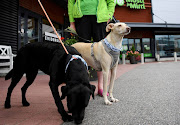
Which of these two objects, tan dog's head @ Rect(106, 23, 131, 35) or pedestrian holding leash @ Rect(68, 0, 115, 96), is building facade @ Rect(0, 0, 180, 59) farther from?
tan dog's head @ Rect(106, 23, 131, 35)

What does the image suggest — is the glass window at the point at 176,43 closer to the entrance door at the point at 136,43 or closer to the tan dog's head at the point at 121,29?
the entrance door at the point at 136,43

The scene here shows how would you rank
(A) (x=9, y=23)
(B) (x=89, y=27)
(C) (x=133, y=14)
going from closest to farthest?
(B) (x=89, y=27)
(A) (x=9, y=23)
(C) (x=133, y=14)

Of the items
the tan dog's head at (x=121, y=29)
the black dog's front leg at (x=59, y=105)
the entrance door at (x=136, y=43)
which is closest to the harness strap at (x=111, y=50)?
the tan dog's head at (x=121, y=29)

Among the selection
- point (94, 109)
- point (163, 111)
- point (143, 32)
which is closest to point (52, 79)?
point (94, 109)

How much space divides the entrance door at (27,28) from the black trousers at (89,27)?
544 cm

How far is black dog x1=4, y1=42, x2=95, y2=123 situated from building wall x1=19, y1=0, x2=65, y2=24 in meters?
6.34

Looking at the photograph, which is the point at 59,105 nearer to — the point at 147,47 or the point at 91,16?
the point at 91,16

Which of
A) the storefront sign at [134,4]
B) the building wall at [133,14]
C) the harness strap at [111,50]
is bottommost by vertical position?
the harness strap at [111,50]

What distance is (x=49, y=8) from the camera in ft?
30.3

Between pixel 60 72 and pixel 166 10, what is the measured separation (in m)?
21.7

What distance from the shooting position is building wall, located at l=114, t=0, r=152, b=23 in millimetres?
17078

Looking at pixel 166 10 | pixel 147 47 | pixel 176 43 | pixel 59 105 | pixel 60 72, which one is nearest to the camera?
pixel 59 105

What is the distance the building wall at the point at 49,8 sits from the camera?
7.81 m

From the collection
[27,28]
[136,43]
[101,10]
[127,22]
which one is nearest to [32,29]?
[27,28]
